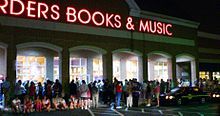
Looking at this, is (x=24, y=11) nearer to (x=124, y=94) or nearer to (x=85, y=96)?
(x=85, y=96)

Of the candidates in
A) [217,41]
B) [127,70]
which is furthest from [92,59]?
[217,41]

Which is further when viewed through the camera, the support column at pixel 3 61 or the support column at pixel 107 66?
Answer: the support column at pixel 107 66

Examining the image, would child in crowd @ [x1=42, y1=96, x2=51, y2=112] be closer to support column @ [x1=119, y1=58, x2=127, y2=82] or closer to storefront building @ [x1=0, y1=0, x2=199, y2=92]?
storefront building @ [x1=0, y1=0, x2=199, y2=92]

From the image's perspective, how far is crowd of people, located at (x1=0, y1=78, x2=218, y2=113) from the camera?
1962 centimetres

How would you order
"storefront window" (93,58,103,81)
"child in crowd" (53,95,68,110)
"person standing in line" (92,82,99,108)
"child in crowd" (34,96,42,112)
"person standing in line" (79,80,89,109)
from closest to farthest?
1. "child in crowd" (34,96,42,112)
2. "child in crowd" (53,95,68,110)
3. "person standing in line" (79,80,89,109)
4. "person standing in line" (92,82,99,108)
5. "storefront window" (93,58,103,81)

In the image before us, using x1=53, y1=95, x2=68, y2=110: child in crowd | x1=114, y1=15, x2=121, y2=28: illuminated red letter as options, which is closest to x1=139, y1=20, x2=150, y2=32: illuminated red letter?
x1=114, y1=15, x2=121, y2=28: illuminated red letter

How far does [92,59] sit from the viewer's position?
94.2 feet

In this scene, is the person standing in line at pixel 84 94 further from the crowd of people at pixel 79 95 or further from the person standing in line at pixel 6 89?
the person standing in line at pixel 6 89

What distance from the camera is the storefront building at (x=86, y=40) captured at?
21797mm

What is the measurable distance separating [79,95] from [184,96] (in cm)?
769

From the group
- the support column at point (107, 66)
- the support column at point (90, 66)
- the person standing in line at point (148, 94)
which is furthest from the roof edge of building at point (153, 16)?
the person standing in line at point (148, 94)

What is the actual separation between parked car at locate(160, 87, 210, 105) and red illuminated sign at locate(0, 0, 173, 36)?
6.80 meters

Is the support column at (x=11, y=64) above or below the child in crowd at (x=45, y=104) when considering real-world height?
above

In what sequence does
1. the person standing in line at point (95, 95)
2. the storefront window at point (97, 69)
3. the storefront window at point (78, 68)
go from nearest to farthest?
the person standing in line at point (95, 95)
the storefront window at point (78, 68)
the storefront window at point (97, 69)
